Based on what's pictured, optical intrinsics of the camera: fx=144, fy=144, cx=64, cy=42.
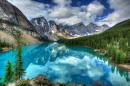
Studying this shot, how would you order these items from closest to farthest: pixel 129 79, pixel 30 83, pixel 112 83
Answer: pixel 30 83
pixel 112 83
pixel 129 79

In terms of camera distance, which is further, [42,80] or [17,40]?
[17,40]

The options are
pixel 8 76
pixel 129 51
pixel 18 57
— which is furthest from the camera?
pixel 129 51

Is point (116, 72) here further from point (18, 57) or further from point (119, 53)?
Answer: point (18, 57)

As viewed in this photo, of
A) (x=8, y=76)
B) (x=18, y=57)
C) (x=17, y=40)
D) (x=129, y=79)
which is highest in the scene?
(x=17, y=40)

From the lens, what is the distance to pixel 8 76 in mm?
48219

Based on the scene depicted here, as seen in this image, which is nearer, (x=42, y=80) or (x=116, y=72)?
(x=42, y=80)

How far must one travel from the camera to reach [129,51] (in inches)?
4338

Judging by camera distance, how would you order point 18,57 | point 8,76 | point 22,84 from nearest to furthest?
point 22,84 < point 8,76 < point 18,57

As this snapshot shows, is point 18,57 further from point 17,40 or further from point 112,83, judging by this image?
point 112,83

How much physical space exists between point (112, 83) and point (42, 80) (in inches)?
1583

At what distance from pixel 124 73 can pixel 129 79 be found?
34.2 feet

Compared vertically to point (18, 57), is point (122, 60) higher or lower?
lower

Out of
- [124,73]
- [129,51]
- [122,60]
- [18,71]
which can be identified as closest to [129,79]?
[124,73]

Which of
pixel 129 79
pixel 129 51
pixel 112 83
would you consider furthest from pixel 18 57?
pixel 129 51
